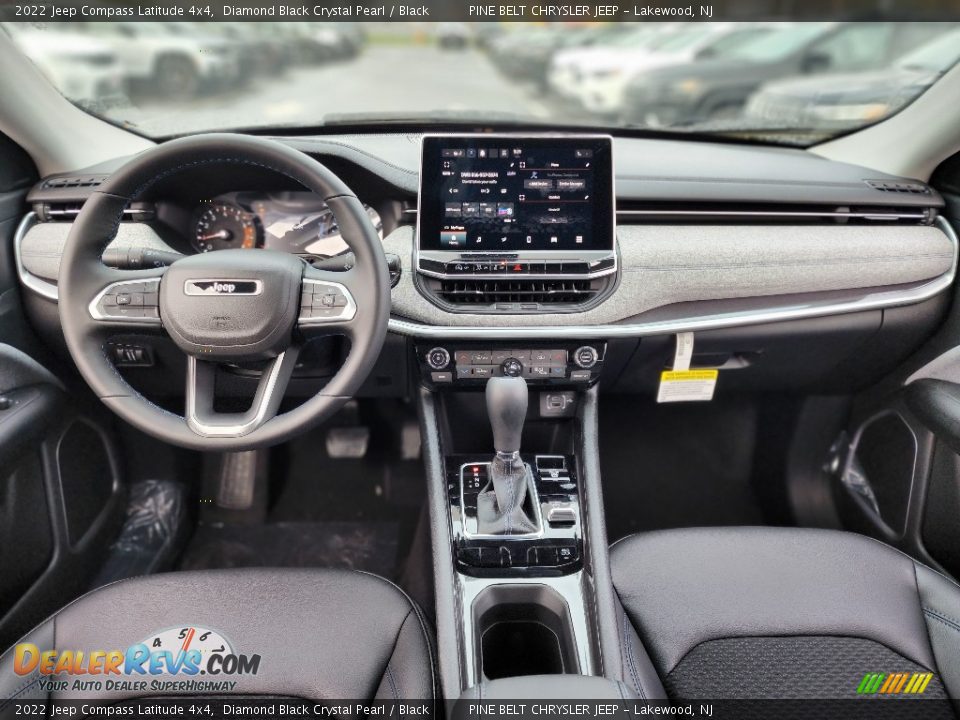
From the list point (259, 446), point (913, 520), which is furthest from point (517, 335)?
point (913, 520)

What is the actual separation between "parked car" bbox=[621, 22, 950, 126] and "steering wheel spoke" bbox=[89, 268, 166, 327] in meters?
4.97

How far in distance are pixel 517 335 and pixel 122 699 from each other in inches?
41.8

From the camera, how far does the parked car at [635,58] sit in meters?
6.74

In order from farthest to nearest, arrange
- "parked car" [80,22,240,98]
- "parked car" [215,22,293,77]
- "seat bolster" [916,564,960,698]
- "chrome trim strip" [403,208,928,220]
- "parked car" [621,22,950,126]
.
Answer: "parked car" [215,22,293,77] → "parked car" [80,22,240,98] → "parked car" [621,22,950,126] → "chrome trim strip" [403,208,928,220] → "seat bolster" [916,564,960,698]

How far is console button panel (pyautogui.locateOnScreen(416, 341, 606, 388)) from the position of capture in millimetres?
1682

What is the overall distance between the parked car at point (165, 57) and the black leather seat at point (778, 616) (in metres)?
6.68

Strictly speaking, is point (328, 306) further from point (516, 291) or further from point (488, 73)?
point (488, 73)

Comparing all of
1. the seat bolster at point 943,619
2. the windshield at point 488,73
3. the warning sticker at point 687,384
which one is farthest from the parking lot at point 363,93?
the seat bolster at point 943,619

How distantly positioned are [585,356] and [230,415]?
84cm

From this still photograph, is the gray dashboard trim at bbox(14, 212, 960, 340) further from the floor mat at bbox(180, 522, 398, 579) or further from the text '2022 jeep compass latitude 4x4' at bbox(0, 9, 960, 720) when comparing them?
the floor mat at bbox(180, 522, 398, 579)

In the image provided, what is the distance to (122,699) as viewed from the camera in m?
1.21

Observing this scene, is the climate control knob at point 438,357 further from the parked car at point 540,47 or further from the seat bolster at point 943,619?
the parked car at point 540,47

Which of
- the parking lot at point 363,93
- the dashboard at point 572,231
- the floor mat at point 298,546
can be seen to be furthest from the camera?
the floor mat at point 298,546

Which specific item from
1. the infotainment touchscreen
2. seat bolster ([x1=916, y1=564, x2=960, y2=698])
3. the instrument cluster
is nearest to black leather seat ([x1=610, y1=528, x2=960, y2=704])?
seat bolster ([x1=916, y1=564, x2=960, y2=698])
